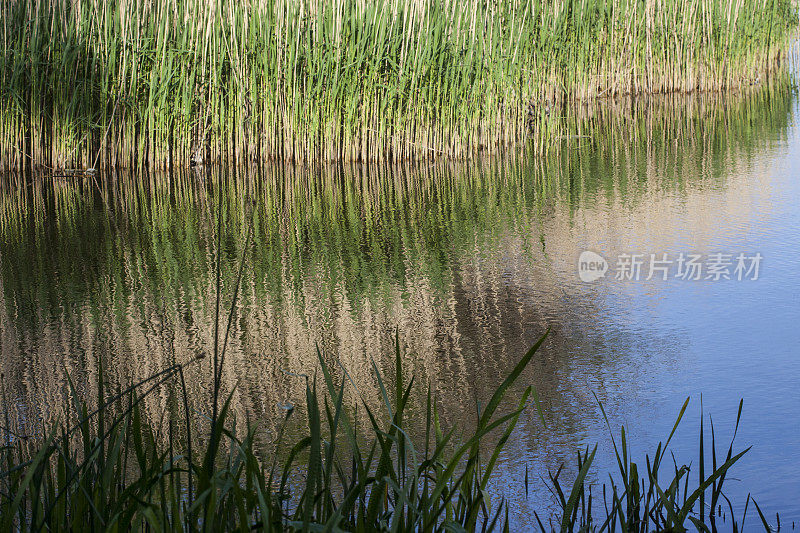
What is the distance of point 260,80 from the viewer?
6949mm

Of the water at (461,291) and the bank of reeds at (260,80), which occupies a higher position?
the bank of reeds at (260,80)

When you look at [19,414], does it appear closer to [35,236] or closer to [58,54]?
[35,236]

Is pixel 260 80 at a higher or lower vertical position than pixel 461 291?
higher

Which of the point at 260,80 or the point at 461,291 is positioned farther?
the point at 260,80

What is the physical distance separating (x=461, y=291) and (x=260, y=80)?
3511 mm

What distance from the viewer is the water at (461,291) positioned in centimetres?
281

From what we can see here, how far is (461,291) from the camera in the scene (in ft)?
13.2

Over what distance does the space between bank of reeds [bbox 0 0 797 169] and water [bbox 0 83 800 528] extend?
321mm

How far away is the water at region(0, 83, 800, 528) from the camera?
111 inches

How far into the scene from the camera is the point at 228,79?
6949 mm

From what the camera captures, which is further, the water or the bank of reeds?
the bank of reeds

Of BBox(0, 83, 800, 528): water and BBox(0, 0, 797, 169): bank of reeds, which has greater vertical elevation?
BBox(0, 0, 797, 169): bank of reeds

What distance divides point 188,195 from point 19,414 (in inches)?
135

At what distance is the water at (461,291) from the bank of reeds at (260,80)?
32cm
